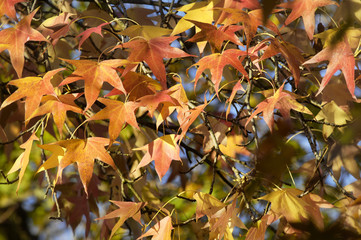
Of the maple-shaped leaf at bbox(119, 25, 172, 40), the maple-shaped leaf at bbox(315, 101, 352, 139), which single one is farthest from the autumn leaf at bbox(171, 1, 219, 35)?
the maple-shaped leaf at bbox(315, 101, 352, 139)

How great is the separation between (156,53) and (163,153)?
24 cm

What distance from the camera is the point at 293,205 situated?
38.6 inches

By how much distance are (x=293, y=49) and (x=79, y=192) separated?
976 mm

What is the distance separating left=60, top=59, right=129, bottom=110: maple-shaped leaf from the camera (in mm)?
990

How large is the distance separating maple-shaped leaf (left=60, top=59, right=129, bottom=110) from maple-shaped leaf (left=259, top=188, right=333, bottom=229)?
0.40m

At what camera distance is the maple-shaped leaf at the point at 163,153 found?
110 centimetres

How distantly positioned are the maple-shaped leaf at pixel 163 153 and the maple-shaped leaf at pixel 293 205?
0.25 metres

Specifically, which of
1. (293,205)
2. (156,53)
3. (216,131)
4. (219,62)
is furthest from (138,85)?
(293,205)

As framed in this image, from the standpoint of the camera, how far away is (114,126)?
100 cm

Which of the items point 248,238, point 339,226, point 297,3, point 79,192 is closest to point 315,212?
point 248,238

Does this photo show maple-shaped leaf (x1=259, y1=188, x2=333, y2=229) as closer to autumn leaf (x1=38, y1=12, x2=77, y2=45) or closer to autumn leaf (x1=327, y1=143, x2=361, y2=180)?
autumn leaf (x1=327, y1=143, x2=361, y2=180)

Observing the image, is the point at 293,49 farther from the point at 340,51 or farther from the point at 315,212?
the point at 315,212

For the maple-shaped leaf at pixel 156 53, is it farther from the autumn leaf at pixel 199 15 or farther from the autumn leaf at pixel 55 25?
the autumn leaf at pixel 55 25

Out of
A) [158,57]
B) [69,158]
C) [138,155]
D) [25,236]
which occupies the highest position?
[25,236]
